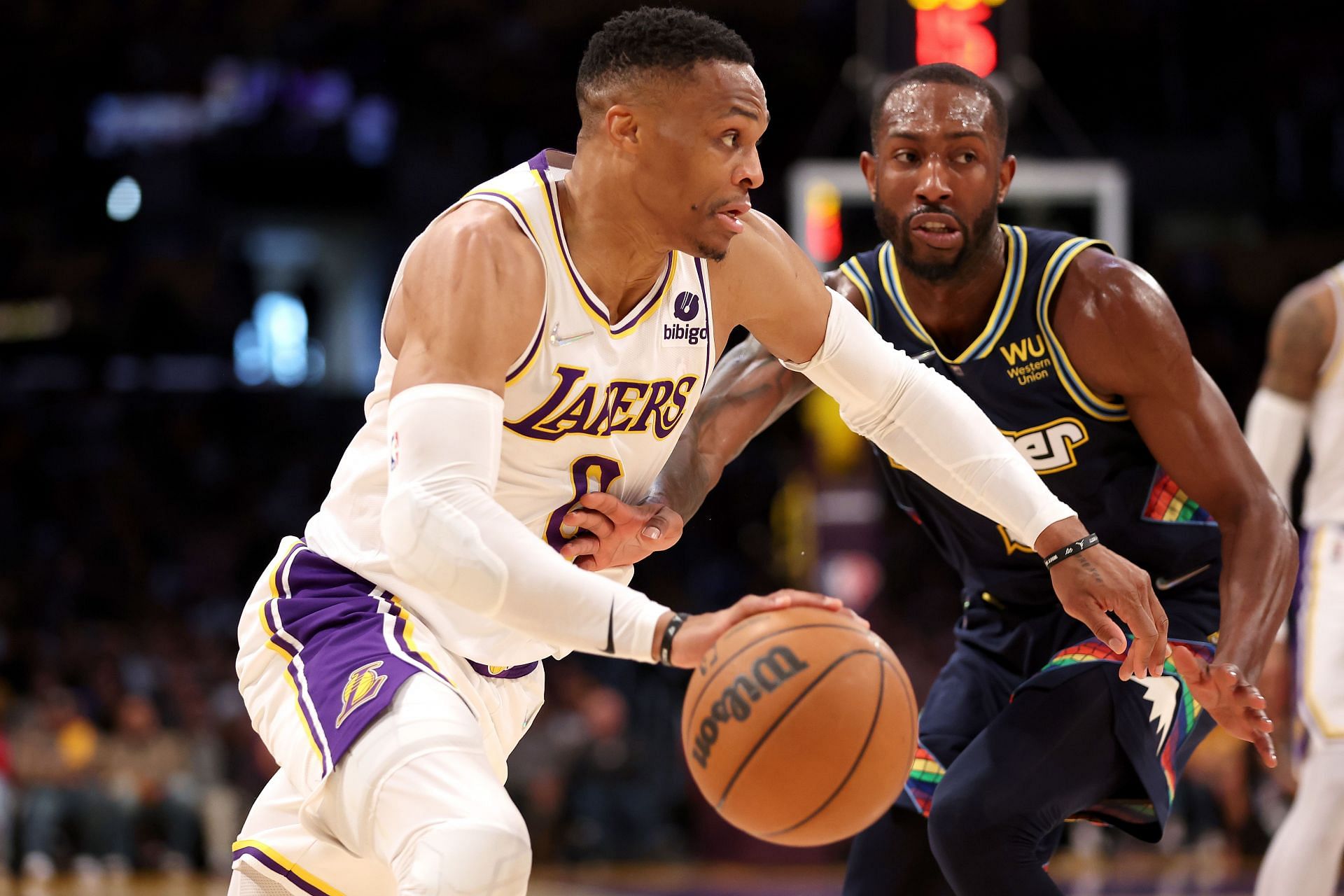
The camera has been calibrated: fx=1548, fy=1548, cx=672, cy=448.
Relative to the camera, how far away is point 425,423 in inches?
111

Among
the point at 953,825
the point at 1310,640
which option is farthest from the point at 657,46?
the point at 1310,640

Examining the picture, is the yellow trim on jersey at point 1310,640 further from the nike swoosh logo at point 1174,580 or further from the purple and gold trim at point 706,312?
the purple and gold trim at point 706,312

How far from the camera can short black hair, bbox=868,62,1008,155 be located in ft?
13.1

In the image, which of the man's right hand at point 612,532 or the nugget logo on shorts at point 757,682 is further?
the man's right hand at point 612,532

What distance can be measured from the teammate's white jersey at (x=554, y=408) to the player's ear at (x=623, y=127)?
0.63 feet

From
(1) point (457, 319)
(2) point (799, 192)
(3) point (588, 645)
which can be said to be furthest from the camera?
(2) point (799, 192)

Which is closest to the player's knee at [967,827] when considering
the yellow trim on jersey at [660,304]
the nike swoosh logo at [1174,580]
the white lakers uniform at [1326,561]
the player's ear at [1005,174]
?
the nike swoosh logo at [1174,580]

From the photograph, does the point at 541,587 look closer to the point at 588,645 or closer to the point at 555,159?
the point at 588,645

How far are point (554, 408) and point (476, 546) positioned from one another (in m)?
0.53

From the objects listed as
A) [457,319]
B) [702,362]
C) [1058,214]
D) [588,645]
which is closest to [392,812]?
[588,645]

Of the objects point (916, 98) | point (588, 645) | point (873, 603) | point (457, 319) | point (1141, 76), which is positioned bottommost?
point (873, 603)

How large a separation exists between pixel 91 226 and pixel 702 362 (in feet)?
50.3

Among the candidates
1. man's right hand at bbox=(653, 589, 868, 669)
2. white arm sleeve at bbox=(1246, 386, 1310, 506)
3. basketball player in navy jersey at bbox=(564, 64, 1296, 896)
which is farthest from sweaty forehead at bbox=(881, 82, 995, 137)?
white arm sleeve at bbox=(1246, 386, 1310, 506)

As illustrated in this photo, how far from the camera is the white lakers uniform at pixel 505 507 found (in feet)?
10.4
